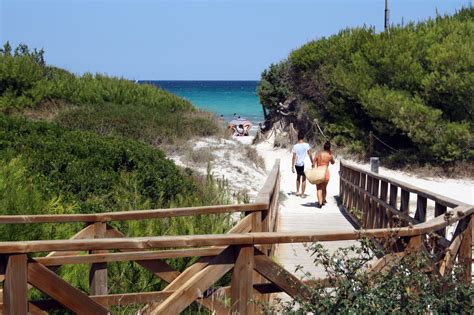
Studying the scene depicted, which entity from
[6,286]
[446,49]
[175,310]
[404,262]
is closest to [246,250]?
[175,310]

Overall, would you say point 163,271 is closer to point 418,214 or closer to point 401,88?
point 418,214

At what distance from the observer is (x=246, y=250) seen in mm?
4105

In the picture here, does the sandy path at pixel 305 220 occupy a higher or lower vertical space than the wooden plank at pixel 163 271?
lower

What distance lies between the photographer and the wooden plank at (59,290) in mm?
3834

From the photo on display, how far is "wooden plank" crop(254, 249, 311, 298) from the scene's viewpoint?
13.8 ft

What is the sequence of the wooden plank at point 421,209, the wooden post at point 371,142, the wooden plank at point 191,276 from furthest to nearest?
1. the wooden post at point 371,142
2. the wooden plank at point 421,209
3. the wooden plank at point 191,276

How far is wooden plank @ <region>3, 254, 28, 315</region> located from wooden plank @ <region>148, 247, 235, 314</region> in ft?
2.42

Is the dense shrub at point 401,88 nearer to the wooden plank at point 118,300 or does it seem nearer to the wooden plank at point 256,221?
the wooden plank at point 256,221

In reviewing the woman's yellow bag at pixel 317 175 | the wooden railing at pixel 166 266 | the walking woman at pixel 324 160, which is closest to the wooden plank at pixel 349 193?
the walking woman at pixel 324 160

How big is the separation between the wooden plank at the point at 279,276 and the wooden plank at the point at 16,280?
126 cm

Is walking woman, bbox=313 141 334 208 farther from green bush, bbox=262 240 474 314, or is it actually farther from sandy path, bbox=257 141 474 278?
green bush, bbox=262 240 474 314

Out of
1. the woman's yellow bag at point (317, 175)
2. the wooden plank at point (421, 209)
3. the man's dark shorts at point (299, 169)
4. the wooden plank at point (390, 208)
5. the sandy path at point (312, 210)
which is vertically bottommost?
the sandy path at point (312, 210)

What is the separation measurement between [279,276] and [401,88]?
21685 millimetres

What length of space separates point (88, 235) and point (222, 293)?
128 centimetres
